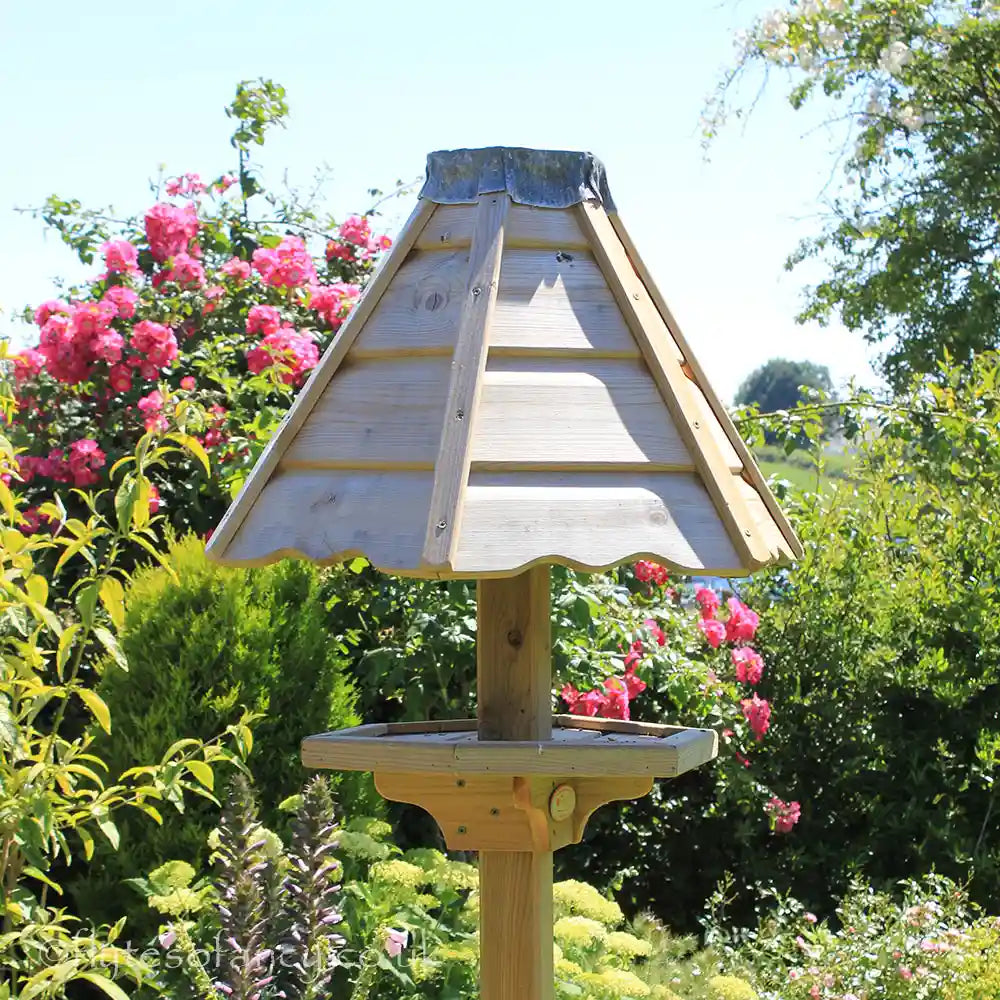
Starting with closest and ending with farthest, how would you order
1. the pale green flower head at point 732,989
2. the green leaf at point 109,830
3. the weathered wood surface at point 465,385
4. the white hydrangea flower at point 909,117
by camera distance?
the weathered wood surface at point 465,385 < the green leaf at point 109,830 < the pale green flower head at point 732,989 < the white hydrangea flower at point 909,117

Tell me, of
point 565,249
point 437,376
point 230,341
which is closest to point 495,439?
point 437,376

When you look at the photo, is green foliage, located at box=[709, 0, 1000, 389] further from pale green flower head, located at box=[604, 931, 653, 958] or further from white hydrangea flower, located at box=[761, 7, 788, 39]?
pale green flower head, located at box=[604, 931, 653, 958]

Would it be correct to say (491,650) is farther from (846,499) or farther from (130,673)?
(846,499)

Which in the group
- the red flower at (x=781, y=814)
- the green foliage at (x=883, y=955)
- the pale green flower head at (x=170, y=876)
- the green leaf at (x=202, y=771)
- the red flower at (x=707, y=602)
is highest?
the red flower at (x=707, y=602)

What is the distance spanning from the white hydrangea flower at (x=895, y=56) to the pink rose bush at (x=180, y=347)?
33.7 ft

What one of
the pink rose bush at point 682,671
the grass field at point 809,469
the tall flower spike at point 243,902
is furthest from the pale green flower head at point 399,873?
the grass field at point 809,469

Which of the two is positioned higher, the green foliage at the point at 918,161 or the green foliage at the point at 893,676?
the green foliage at the point at 918,161

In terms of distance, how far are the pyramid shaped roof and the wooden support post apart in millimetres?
375

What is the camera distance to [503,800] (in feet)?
7.04

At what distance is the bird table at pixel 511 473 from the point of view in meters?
1.86

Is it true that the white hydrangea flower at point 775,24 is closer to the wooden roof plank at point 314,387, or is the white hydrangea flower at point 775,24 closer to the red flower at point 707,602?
the red flower at point 707,602

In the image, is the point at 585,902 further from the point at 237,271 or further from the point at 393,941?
the point at 237,271

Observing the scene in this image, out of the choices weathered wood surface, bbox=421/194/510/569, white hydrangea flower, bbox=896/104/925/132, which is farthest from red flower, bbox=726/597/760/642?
white hydrangea flower, bbox=896/104/925/132

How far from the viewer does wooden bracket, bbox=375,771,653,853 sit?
7.00 ft
